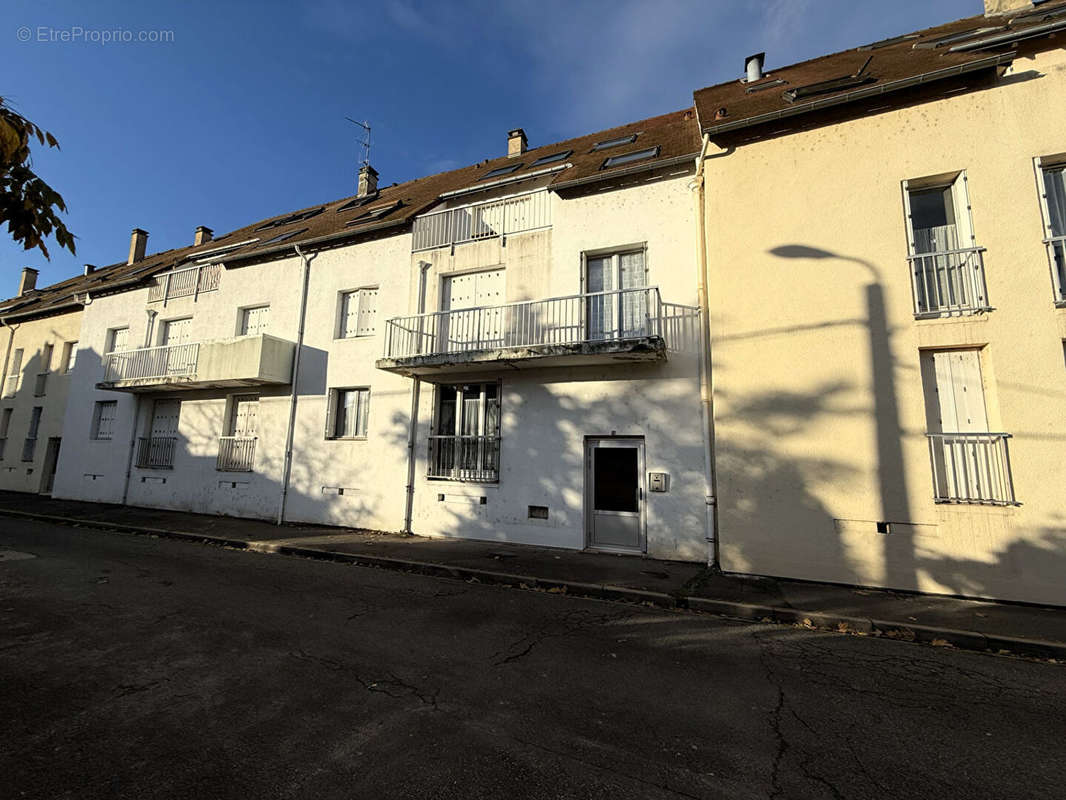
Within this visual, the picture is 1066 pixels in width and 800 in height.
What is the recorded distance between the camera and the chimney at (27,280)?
26.3 metres

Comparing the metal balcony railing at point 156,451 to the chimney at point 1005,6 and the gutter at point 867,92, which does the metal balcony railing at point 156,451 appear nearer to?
the gutter at point 867,92

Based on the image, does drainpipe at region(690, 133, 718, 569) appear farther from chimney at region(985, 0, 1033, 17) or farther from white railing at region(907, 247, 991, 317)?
chimney at region(985, 0, 1033, 17)

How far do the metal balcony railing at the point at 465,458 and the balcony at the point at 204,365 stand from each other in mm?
5021

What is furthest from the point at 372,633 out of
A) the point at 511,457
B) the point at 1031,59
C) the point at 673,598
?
the point at 1031,59

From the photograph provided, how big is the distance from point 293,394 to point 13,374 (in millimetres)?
16985

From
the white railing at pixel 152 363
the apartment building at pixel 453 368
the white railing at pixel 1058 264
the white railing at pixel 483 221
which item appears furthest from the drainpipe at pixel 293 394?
the white railing at pixel 1058 264

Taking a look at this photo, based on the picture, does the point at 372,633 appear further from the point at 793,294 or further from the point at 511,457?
the point at 793,294

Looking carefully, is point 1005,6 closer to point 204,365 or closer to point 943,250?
point 943,250

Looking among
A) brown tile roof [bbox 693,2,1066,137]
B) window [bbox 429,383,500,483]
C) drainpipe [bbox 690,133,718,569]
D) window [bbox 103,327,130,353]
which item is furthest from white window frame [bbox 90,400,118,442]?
brown tile roof [bbox 693,2,1066,137]

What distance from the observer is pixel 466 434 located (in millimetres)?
10625

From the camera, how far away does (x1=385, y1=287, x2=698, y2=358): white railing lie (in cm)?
898

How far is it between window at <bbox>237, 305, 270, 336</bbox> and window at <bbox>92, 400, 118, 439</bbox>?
5859 millimetres

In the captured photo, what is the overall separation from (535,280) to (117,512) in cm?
1328

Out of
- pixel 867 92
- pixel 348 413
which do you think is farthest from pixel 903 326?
pixel 348 413
